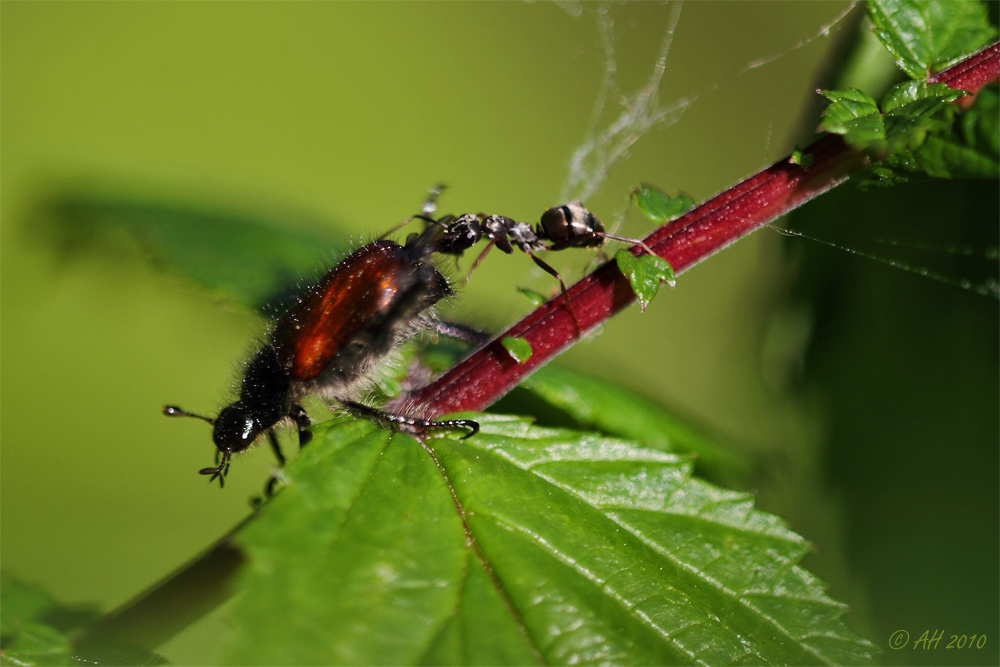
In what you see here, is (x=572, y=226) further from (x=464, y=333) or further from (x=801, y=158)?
(x=801, y=158)

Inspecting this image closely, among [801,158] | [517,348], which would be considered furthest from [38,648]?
[801,158]

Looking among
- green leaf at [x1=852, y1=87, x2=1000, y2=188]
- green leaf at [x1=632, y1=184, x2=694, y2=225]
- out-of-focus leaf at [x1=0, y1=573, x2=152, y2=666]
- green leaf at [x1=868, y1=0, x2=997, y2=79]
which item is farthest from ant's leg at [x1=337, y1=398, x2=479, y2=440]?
green leaf at [x1=868, y1=0, x2=997, y2=79]

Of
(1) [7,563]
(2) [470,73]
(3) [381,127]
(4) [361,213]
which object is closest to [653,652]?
(1) [7,563]

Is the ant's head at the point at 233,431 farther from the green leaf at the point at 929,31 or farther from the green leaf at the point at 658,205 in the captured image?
the green leaf at the point at 929,31

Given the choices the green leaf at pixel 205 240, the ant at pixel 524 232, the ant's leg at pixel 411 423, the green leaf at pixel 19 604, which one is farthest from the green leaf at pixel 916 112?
the green leaf at pixel 19 604

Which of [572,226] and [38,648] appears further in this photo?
[572,226]
